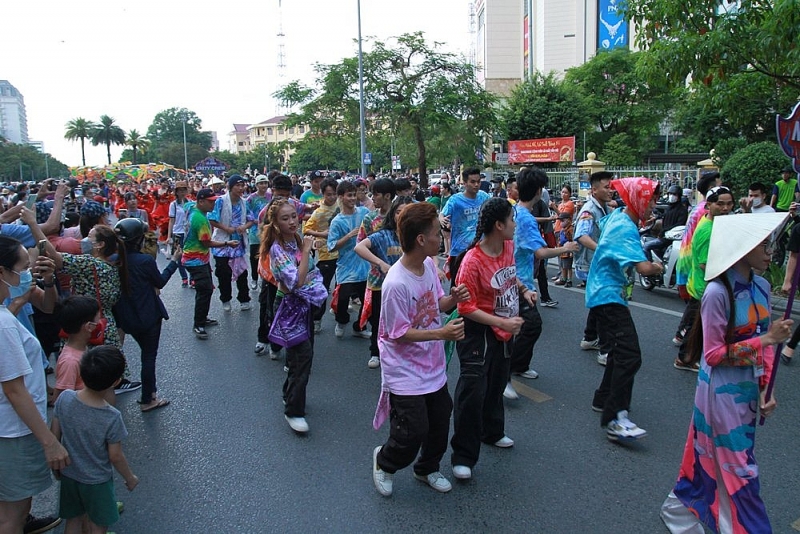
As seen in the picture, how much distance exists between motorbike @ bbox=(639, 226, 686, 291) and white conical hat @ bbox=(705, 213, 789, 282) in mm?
5803

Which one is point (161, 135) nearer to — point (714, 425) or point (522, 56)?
point (522, 56)

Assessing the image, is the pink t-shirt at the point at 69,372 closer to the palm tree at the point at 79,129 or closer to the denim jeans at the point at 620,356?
the denim jeans at the point at 620,356

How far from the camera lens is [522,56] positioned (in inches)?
3472

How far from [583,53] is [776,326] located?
69716mm

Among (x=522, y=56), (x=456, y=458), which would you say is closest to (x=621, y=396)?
(x=456, y=458)

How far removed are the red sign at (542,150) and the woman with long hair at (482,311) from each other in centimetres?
2763

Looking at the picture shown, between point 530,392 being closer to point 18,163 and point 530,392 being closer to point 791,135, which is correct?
point 791,135

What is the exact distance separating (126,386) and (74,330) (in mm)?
2319

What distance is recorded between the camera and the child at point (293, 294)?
4.36 m

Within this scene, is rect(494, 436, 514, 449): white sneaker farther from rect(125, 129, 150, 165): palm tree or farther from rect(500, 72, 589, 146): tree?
rect(125, 129, 150, 165): palm tree

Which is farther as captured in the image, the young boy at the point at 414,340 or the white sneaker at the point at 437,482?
the white sneaker at the point at 437,482

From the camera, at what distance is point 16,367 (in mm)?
2482

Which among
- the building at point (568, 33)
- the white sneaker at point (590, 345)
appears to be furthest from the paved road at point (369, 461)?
the building at point (568, 33)

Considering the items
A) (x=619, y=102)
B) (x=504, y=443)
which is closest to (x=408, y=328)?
(x=504, y=443)
